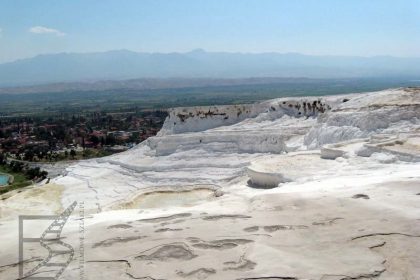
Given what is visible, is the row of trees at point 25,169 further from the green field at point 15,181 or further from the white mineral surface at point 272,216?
the white mineral surface at point 272,216

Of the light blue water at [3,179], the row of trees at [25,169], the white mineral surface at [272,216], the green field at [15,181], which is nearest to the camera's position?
the white mineral surface at [272,216]

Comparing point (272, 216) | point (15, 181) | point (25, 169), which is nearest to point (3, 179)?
point (25, 169)

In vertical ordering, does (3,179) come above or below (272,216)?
below

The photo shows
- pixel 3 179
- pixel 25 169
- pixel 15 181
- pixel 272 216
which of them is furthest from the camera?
pixel 25 169

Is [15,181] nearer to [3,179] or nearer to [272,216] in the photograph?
[3,179]

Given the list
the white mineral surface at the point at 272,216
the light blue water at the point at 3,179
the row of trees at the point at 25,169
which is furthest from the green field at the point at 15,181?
the white mineral surface at the point at 272,216

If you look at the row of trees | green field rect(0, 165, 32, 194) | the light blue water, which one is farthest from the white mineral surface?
the light blue water

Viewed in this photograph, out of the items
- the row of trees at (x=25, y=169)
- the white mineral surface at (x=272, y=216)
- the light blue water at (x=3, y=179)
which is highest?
the white mineral surface at (x=272, y=216)

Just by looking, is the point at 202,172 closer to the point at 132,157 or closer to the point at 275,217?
the point at 132,157

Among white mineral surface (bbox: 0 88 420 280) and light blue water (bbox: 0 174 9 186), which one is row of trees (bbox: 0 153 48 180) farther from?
white mineral surface (bbox: 0 88 420 280)
